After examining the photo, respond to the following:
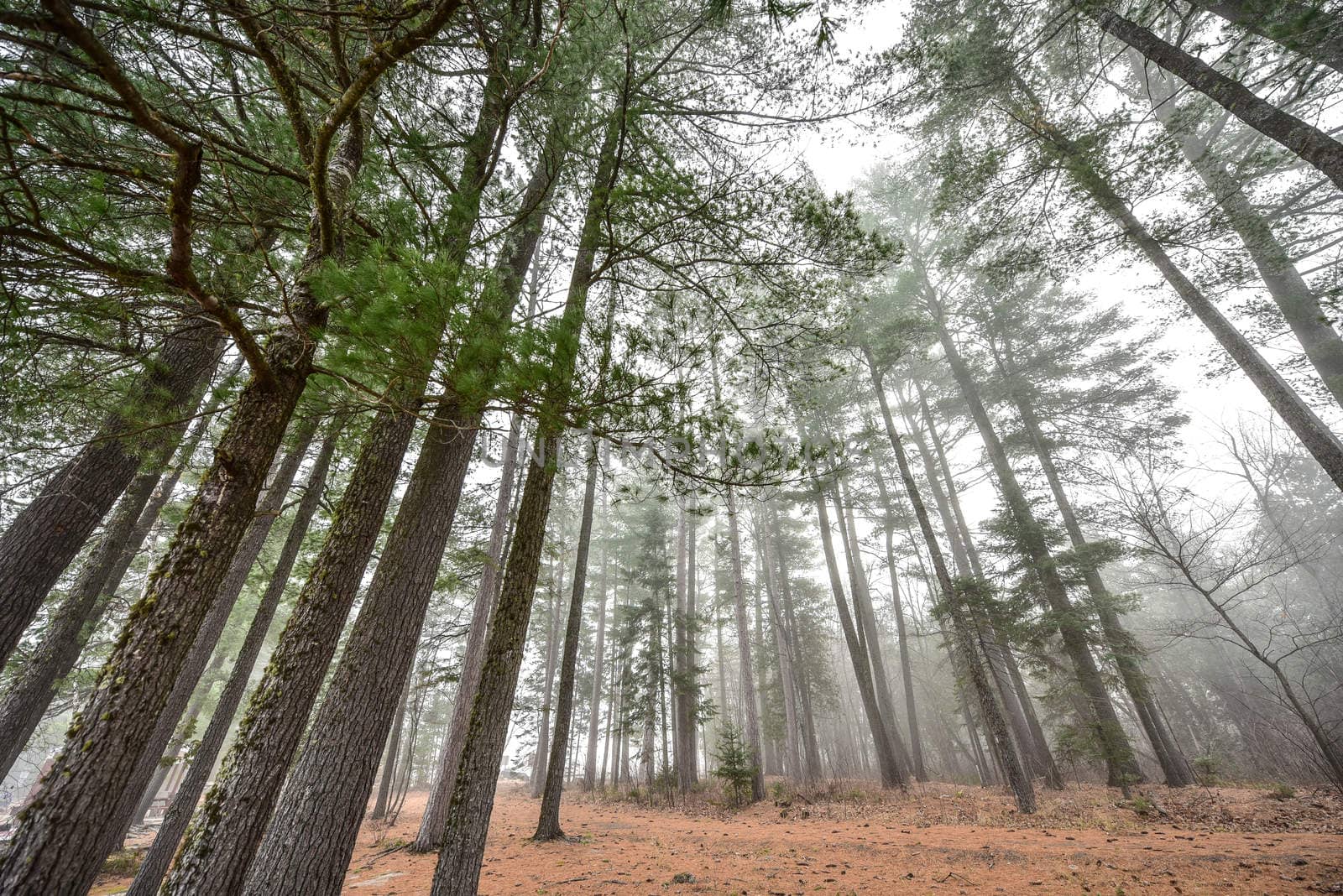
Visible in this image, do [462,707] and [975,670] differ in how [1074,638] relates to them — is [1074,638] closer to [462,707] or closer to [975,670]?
[975,670]

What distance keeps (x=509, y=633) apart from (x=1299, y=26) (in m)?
8.69

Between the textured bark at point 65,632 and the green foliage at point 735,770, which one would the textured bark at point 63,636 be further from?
the green foliage at point 735,770

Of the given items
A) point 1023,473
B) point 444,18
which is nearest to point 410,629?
point 444,18

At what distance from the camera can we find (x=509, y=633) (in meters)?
3.41

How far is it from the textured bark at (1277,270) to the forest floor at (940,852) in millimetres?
6422

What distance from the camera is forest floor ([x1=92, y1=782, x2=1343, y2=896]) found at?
3908mm

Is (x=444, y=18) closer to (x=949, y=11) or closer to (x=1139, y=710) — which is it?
(x=949, y=11)

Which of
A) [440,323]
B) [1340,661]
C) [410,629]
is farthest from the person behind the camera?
[1340,661]

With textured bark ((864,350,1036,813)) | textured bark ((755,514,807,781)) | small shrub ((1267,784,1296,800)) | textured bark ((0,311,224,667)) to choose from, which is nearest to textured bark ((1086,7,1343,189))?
textured bark ((864,350,1036,813))

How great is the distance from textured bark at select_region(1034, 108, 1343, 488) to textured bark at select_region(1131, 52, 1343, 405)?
698mm

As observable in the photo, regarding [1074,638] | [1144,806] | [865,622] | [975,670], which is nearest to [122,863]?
[975,670]

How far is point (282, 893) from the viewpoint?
2721 millimetres

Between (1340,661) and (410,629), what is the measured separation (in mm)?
24003

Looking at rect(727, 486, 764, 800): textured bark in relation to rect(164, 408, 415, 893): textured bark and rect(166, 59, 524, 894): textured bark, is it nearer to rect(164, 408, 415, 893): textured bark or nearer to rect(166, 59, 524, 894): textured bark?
rect(166, 59, 524, 894): textured bark
